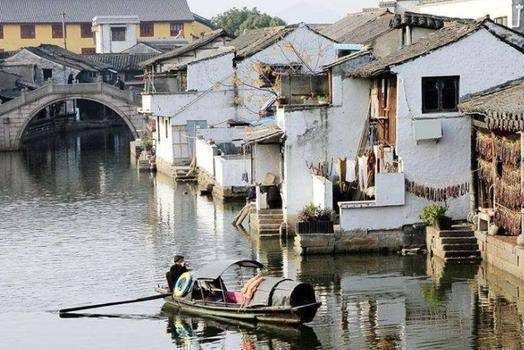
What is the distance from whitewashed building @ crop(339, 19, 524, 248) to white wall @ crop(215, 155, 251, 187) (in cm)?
1420

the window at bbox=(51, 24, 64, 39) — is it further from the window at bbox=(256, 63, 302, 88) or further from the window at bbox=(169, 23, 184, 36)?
the window at bbox=(256, 63, 302, 88)

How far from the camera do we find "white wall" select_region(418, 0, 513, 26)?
218 ft

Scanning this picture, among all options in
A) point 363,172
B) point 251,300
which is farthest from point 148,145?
point 251,300

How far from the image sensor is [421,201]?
35.9 meters

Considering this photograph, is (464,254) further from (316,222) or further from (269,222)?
(269,222)

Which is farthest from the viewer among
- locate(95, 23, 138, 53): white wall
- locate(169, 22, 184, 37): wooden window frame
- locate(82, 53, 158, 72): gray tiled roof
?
locate(169, 22, 184, 37): wooden window frame

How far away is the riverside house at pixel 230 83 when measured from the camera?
55062 millimetres

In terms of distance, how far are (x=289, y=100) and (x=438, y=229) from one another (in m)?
8.38

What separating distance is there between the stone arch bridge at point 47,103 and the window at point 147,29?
53.1m

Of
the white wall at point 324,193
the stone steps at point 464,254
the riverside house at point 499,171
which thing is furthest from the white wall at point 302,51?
the stone steps at point 464,254

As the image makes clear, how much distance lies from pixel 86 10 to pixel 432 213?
10473 centimetres

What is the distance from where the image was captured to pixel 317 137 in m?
38.7

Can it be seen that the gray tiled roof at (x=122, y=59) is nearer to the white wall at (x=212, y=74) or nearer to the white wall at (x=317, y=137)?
the white wall at (x=212, y=74)

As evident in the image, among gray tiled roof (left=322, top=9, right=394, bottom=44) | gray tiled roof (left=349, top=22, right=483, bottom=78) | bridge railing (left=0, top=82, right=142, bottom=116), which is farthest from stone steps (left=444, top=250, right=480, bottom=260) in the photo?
bridge railing (left=0, top=82, right=142, bottom=116)
